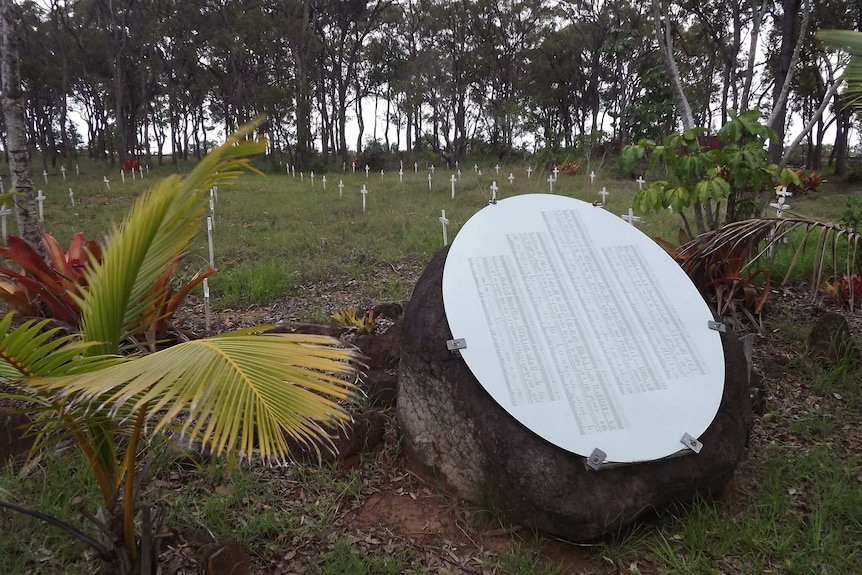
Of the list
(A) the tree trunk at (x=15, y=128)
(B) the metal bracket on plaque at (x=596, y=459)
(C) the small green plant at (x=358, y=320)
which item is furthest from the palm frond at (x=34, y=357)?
(A) the tree trunk at (x=15, y=128)

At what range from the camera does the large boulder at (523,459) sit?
7.52 ft

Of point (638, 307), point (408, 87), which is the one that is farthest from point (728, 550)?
point (408, 87)

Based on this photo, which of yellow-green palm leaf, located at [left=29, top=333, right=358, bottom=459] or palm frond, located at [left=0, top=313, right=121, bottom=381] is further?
palm frond, located at [left=0, top=313, right=121, bottom=381]

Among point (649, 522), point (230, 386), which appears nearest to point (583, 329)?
point (649, 522)

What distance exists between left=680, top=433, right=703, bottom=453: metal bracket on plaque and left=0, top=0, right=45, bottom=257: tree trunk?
16.0 ft

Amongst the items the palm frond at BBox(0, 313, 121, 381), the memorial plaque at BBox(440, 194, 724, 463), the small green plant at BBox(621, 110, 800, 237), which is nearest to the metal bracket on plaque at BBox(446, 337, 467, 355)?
the memorial plaque at BBox(440, 194, 724, 463)

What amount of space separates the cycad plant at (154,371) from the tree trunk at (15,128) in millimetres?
3738

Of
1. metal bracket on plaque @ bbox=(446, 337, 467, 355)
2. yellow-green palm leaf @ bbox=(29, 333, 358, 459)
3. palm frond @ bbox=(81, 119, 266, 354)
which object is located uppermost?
palm frond @ bbox=(81, 119, 266, 354)

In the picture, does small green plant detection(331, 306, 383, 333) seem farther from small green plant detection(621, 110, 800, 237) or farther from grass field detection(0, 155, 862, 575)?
small green plant detection(621, 110, 800, 237)

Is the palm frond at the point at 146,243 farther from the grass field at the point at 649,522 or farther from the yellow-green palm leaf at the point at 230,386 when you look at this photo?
the grass field at the point at 649,522

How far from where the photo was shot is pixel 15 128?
4730 mm

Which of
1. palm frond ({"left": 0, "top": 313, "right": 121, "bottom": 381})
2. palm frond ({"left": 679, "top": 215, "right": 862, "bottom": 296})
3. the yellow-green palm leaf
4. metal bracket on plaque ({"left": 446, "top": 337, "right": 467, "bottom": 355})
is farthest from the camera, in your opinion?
palm frond ({"left": 679, "top": 215, "right": 862, "bottom": 296})

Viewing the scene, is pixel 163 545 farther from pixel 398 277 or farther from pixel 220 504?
pixel 398 277

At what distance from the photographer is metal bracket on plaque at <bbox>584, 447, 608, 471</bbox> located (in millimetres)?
2266
